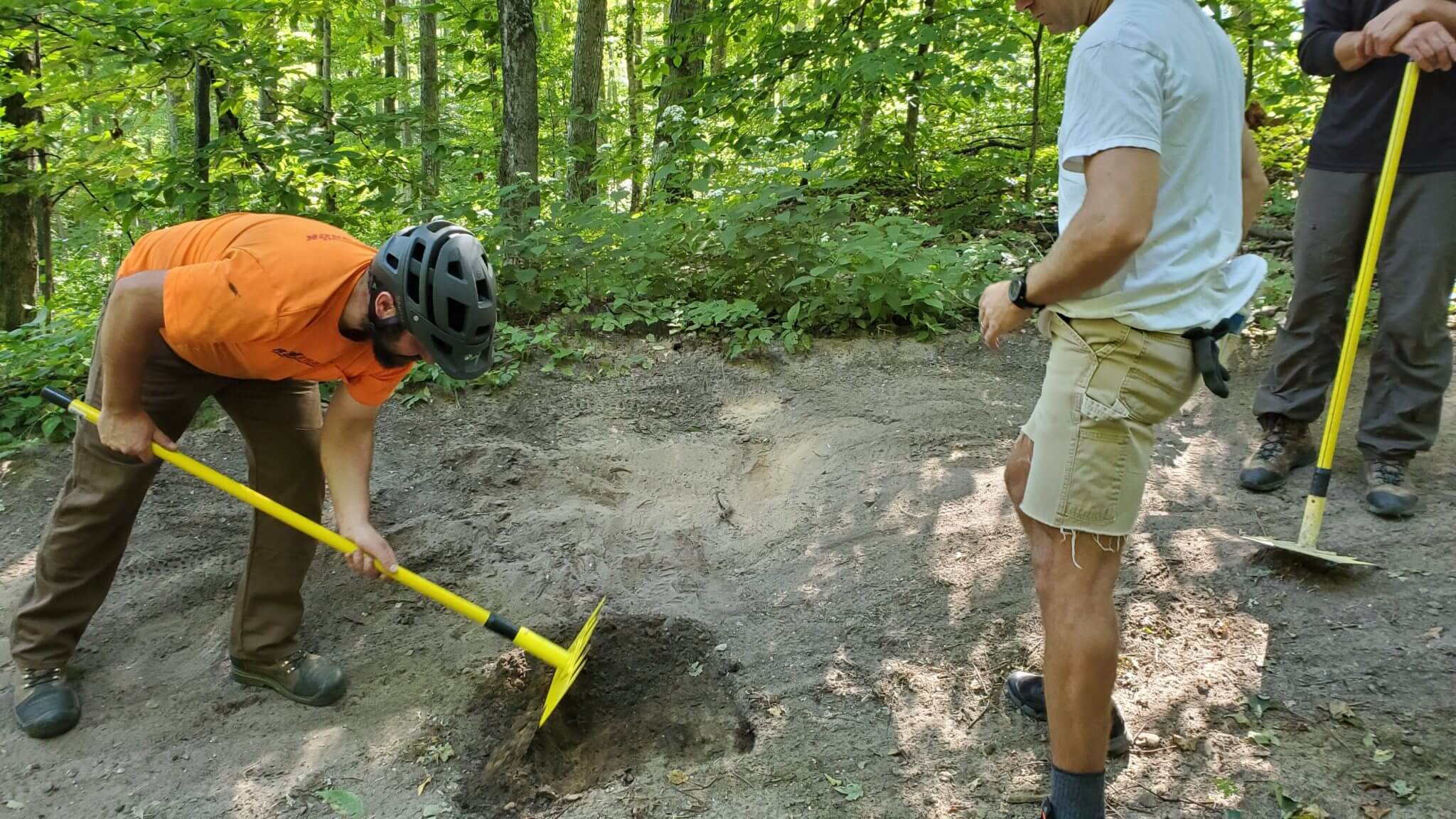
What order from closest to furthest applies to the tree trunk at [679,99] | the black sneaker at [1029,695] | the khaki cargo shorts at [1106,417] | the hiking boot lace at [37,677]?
the khaki cargo shorts at [1106,417]
the black sneaker at [1029,695]
the hiking boot lace at [37,677]
the tree trunk at [679,99]

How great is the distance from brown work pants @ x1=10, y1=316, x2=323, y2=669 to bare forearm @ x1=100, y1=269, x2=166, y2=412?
27 centimetres

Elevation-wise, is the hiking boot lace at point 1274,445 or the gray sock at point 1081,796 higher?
the hiking boot lace at point 1274,445

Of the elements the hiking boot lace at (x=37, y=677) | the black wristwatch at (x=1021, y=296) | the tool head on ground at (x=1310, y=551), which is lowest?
the hiking boot lace at (x=37, y=677)

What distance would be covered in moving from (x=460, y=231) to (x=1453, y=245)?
3681 mm

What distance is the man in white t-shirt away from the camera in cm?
174

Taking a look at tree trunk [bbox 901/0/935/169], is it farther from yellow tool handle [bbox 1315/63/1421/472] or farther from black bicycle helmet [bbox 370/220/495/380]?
black bicycle helmet [bbox 370/220/495/380]

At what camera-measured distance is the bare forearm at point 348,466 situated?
2.87 meters

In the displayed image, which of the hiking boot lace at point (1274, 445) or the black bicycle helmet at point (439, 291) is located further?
the hiking boot lace at point (1274, 445)

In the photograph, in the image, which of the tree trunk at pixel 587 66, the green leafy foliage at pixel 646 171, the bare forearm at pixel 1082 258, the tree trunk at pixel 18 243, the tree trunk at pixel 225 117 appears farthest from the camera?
the tree trunk at pixel 587 66

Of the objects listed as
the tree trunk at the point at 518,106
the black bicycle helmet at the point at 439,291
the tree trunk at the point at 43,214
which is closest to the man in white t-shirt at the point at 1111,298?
the black bicycle helmet at the point at 439,291

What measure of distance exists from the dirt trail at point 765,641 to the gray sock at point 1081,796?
0.37 metres

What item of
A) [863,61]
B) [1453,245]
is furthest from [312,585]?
[1453,245]

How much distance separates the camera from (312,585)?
3750mm

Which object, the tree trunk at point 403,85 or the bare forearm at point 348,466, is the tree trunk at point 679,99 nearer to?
the tree trunk at point 403,85
